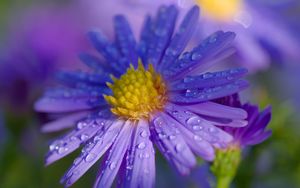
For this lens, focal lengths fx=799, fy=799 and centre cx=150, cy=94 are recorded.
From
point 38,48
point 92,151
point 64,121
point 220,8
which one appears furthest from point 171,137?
point 220,8

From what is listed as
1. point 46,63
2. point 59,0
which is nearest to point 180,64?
point 46,63

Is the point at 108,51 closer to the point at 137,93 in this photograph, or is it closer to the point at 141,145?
the point at 137,93

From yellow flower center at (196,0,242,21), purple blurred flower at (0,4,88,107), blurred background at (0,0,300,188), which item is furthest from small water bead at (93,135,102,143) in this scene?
yellow flower center at (196,0,242,21)

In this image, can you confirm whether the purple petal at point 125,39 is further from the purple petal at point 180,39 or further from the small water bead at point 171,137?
the small water bead at point 171,137

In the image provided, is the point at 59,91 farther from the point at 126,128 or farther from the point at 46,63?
the point at 46,63

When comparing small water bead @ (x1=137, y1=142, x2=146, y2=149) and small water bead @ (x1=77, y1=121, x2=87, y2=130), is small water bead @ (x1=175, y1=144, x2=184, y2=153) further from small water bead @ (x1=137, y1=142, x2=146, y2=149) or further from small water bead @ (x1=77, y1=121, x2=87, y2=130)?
small water bead @ (x1=77, y1=121, x2=87, y2=130)

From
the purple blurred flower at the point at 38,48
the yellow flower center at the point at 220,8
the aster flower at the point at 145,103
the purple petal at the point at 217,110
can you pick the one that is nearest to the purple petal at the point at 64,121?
the aster flower at the point at 145,103
